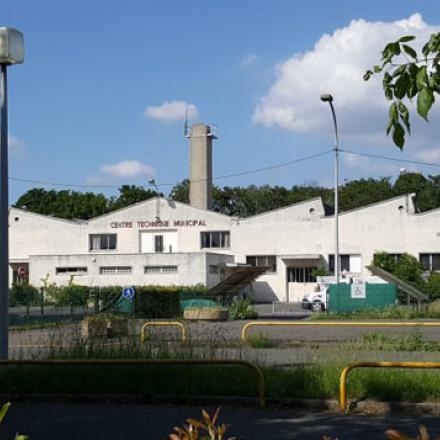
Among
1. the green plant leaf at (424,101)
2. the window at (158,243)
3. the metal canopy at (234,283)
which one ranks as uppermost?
the window at (158,243)

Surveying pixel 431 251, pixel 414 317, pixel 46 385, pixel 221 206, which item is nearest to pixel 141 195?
pixel 221 206

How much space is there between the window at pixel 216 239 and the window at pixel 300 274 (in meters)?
5.41

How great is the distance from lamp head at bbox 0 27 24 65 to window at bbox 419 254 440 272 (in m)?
46.9

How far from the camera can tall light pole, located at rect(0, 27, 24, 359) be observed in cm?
1149

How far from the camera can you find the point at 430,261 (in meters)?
55.2

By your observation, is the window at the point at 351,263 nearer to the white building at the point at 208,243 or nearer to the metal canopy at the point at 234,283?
the white building at the point at 208,243

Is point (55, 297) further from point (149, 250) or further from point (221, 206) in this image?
point (221, 206)

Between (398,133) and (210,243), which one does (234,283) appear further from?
(398,133)

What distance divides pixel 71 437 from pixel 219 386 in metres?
2.64

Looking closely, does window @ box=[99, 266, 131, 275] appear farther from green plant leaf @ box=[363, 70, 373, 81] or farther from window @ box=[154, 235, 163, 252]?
green plant leaf @ box=[363, 70, 373, 81]

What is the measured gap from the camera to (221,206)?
3782 inches

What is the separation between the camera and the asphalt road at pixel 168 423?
8.57 m

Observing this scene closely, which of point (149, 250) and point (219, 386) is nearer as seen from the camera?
point (219, 386)

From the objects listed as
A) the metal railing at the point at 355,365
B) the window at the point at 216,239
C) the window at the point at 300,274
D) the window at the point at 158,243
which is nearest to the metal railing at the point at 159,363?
the metal railing at the point at 355,365
